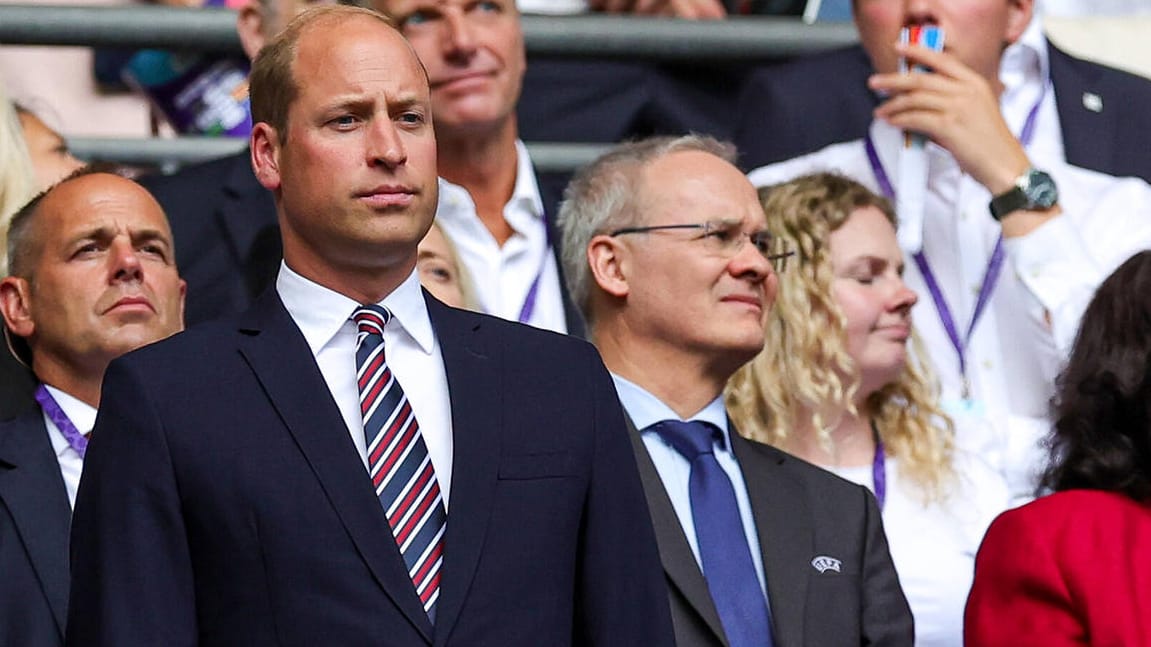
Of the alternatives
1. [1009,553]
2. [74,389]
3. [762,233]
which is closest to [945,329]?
[762,233]

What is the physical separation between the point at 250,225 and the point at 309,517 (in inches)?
84.6

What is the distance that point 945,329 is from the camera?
16.3 ft

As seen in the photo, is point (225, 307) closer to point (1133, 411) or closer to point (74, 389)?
point (74, 389)

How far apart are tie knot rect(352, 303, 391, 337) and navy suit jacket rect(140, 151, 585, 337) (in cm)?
171

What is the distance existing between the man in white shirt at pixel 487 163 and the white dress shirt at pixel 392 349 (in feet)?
5.75

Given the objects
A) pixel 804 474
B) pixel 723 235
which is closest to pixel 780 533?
pixel 804 474

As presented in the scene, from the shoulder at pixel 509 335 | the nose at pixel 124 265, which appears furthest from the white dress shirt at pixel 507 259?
the shoulder at pixel 509 335

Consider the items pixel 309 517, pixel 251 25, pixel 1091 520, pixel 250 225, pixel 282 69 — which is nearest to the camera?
pixel 309 517

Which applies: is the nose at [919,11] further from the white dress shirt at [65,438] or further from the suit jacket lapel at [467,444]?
the suit jacket lapel at [467,444]

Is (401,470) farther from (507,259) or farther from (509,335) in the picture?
(507,259)

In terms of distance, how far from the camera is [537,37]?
557 cm

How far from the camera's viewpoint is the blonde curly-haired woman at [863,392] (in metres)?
4.38

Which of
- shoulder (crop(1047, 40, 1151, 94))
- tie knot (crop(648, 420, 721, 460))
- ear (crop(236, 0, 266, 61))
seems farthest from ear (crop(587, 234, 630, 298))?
shoulder (crop(1047, 40, 1151, 94))

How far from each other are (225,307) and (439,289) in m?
0.55
